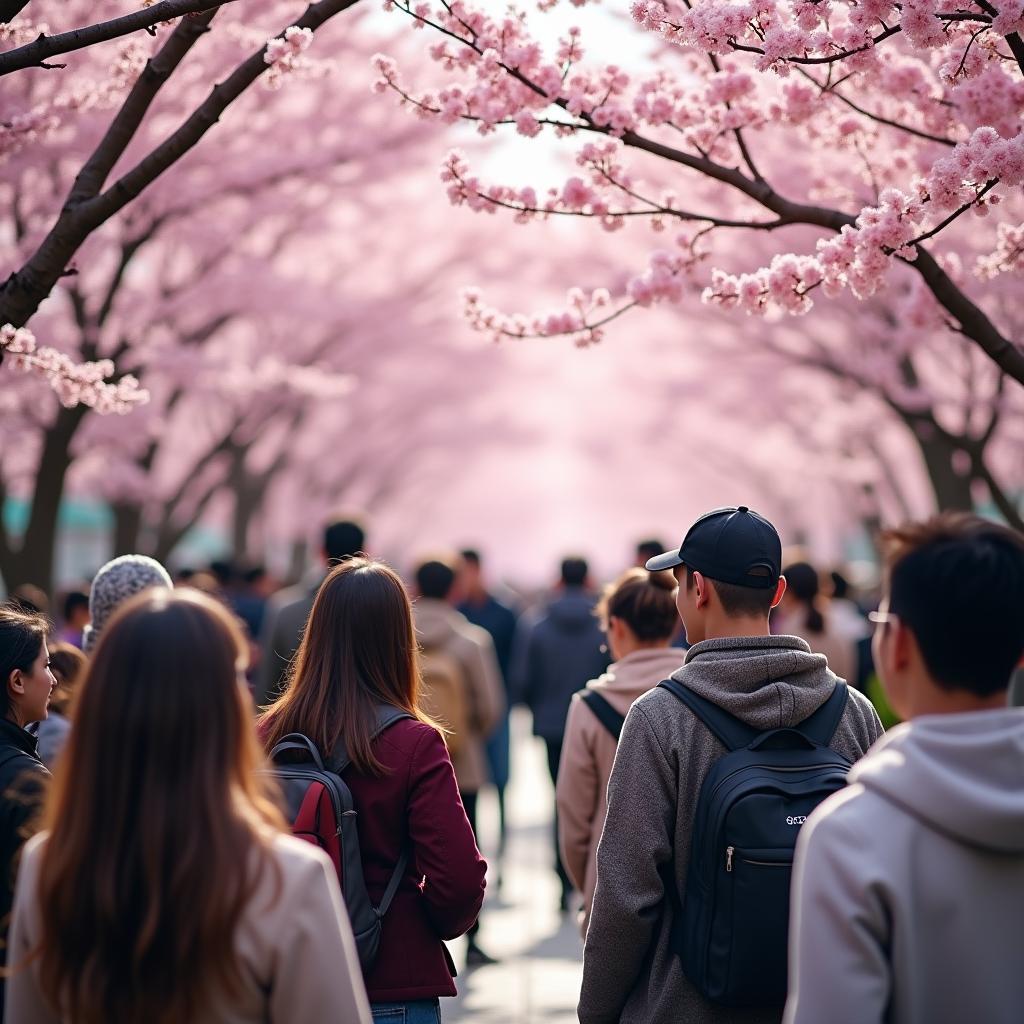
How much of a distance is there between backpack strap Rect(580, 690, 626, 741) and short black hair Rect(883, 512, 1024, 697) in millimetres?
2466

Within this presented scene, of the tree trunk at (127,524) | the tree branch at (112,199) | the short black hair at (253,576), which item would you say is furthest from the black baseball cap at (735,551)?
the tree trunk at (127,524)

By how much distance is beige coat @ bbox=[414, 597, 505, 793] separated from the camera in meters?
8.00

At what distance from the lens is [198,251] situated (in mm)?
14641

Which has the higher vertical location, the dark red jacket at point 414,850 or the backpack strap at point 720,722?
the backpack strap at point 720,722

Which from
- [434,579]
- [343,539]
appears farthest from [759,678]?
[434,579]

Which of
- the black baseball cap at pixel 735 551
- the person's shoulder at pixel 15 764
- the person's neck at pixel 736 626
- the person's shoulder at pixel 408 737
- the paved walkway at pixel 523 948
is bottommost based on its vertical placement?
the paved walkway at pixel 523 948

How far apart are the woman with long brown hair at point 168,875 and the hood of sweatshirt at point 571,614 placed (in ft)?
21.8

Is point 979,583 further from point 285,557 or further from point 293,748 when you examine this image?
point 285,557

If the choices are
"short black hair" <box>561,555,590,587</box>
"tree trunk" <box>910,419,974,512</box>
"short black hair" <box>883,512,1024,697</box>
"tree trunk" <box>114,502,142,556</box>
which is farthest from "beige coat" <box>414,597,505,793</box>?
"tree trunk" <box>114,502,142,556</box>

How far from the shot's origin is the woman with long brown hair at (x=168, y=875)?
2129mm

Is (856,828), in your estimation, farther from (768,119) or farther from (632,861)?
(768,119)

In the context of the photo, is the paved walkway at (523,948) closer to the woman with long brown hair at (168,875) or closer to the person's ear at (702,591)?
the person's ear at (702,591)

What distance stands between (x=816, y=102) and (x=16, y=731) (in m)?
4.35

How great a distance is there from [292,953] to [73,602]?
20.5 feet
